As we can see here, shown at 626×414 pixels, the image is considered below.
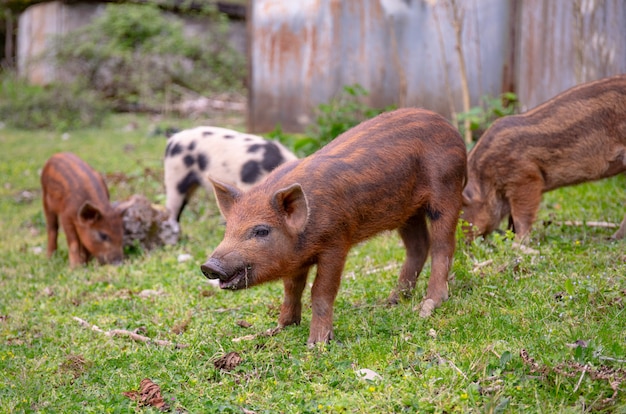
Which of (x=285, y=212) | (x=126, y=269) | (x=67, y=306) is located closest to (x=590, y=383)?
(x=285, y=212)

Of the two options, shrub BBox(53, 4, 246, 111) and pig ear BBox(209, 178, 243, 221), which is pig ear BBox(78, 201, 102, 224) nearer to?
pig ear BBox(209, 178, 243, 221)

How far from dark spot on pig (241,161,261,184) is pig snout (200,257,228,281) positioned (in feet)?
10.9

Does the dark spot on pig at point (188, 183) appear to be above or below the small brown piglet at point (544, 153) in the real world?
below

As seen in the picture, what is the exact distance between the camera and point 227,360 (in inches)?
185

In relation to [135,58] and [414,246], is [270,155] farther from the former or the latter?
[135,58]

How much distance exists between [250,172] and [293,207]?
3.20 m

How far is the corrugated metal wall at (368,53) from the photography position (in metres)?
10.3

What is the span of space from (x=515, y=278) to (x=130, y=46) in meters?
15.2

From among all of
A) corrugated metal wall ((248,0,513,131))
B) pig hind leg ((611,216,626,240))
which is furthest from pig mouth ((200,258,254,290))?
corrugated metal wall ((248,0,513,131))

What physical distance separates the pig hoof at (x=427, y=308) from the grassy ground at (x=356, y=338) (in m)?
0.07

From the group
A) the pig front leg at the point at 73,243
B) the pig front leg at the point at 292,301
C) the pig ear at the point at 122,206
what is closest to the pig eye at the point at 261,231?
the pig front leg at the point at 292,301

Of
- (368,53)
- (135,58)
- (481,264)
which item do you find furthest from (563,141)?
(135,58)

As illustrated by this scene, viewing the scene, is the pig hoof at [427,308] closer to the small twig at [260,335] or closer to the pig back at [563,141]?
the small twig at [260,335]

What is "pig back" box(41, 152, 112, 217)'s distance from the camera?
330 inches
